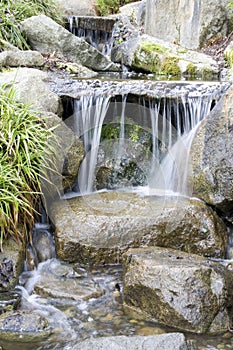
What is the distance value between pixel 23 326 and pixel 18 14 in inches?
275

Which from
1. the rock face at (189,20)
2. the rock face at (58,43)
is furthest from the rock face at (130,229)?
the rock face at (189,20)

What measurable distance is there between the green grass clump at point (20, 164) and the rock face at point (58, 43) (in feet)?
12.6

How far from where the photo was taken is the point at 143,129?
224 inches

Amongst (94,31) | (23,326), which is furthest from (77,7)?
(23,326)

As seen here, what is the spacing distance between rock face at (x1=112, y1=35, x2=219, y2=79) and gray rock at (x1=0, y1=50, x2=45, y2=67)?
1.83 meters

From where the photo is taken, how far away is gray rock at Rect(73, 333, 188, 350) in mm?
2592

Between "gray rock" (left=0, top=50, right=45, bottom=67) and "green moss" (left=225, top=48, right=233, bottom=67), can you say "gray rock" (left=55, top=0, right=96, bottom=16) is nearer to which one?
"gray rock" (left=0, top=50, right=45, bottom=67)

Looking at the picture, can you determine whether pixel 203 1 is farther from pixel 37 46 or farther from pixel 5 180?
pixel 5 180

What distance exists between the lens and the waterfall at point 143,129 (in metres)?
5.37

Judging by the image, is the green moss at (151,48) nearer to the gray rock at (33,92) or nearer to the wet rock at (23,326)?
the gray rock at (33,92)

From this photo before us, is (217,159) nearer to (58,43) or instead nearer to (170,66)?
(170,66)

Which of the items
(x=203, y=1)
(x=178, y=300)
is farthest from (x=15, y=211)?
(x=203, y=1)

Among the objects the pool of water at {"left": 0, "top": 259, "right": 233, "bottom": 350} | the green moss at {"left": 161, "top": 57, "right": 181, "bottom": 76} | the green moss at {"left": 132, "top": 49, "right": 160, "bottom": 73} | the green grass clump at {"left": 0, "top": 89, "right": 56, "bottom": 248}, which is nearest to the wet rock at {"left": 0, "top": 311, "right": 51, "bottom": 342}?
the pool of water at {"left": 0, "top": 259, "right": 233, "bottom": 350}

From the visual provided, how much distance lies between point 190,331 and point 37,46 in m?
6.53
